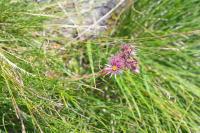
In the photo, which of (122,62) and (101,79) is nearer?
(122,62)

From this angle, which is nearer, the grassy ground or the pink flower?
the pink flower

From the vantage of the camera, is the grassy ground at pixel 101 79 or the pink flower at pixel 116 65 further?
the grassy ground at pixel 101 79

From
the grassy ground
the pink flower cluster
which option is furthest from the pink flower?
the grassy ground

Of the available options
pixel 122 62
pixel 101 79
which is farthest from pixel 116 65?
pixel 101 79

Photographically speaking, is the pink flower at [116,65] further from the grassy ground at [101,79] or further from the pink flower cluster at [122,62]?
the grassy ground at [101,79]

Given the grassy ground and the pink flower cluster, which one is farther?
the grassy ground

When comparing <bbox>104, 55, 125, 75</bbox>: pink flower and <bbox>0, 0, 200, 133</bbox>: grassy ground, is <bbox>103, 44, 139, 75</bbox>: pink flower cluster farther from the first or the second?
<bbox>0, 0, 200, 133</bbox>: grassy ground

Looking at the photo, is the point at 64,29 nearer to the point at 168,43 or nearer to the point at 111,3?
the point at 111,3

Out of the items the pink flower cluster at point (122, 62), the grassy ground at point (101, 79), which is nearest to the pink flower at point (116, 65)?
the pink flower cluster at point (122, 62)

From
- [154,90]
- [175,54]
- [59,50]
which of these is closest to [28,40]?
[59,50]

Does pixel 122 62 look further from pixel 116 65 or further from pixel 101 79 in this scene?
pixel 101 79
